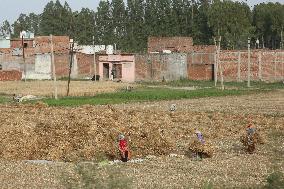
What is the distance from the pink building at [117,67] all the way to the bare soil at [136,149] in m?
46.1

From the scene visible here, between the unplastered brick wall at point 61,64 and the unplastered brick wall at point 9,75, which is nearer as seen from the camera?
the unplastered brick wall at point 9,75

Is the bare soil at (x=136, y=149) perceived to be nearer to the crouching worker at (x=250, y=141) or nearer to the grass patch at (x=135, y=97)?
the crouching worker at (x=250, y=141)

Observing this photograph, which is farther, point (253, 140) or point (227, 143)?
point (227, 143)

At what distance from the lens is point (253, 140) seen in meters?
20.0

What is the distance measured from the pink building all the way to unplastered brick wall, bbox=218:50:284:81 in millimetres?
11617

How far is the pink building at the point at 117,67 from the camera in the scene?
74.5 metres

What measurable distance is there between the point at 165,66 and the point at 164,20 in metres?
52.1

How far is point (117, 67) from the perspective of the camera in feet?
249

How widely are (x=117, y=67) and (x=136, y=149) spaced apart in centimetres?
5613

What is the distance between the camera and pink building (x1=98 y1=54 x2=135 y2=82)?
74500mm

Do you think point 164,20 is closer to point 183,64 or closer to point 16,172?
point 183,64

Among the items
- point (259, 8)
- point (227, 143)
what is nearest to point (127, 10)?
point (259, 8)

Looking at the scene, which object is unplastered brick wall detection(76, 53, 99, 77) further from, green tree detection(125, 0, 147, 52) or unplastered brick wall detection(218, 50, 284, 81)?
green tree detection(125, 0, 147, 52)

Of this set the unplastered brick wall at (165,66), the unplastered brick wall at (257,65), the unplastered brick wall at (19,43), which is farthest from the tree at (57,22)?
the unplastered brick wall at (257,65)
